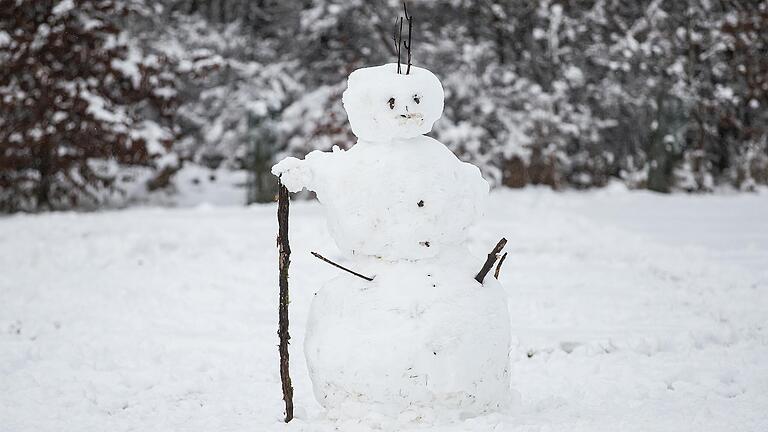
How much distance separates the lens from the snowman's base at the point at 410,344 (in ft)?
11.3

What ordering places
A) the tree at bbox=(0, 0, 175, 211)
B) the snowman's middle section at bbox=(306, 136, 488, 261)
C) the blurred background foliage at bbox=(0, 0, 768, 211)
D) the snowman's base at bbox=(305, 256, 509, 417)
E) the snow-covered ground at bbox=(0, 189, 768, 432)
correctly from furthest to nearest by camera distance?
the blurred background foliage at bbox=(0, 0, 768, 211)
the tree at bbox=(0, 0, 175, 211)
the snow-covered ground at bbox=(0, 189, 768, 432)
the snowman's middle section at bbox=(306, 136, 488, 261)
the snowman's base at bbox=(305, 256, 509, 417)

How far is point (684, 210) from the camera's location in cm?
1425

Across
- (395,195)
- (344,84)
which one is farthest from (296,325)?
(344,84)

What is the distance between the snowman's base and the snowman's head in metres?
0.66

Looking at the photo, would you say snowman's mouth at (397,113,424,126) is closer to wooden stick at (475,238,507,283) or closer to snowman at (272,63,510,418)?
snowman at (272,63,510,418)

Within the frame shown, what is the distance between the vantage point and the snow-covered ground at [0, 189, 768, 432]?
4090 mm

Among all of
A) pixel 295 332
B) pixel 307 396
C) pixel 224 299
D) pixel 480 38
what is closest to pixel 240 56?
pixel 480 38

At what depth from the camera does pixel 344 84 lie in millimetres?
18109

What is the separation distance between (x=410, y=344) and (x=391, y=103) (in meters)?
1.14

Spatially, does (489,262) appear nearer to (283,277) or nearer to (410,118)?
(410,118)

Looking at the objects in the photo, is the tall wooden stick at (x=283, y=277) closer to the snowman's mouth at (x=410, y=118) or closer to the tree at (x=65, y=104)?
the snowman's mouth at (x=410, y=118)

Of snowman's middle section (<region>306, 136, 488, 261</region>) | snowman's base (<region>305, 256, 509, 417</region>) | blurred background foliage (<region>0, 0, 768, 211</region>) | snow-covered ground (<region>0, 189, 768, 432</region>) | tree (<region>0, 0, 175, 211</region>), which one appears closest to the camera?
snowman's base (<region>305, 256, 509, 417</region>)

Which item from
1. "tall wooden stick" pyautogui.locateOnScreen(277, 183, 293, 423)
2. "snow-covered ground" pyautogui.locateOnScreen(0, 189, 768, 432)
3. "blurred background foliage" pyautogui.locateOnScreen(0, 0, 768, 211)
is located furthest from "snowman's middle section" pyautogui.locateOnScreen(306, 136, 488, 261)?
"blurred background foliage" pyautogui.locateOnScreen(0, 0, 768, 211)

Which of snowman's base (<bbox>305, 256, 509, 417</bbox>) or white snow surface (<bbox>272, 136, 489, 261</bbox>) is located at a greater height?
white snow surface (<bbox>272, 136, 489, 261</bbox>)
